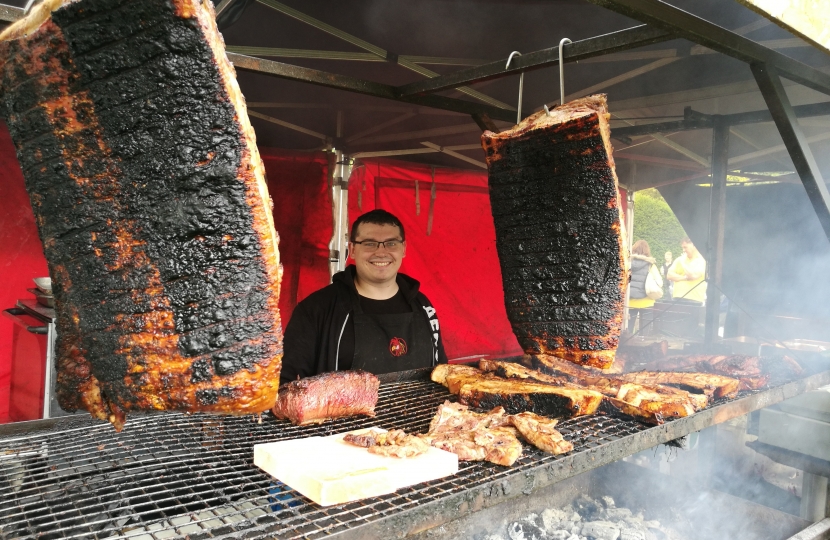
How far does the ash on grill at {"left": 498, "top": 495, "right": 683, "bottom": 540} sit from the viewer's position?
3947 mm

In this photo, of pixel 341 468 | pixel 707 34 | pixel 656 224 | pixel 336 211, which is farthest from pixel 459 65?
pixel 656 224

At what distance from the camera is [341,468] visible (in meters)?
2.06

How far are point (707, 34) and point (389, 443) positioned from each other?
243 centimetres

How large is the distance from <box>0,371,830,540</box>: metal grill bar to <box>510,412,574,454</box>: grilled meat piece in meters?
0.04

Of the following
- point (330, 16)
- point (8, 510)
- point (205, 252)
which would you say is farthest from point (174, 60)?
point (330, 16)

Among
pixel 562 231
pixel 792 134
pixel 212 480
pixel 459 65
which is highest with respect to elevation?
pixel 459 65

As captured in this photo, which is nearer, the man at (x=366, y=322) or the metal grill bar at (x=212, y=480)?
the metal grill bar at (x=212, y=480)

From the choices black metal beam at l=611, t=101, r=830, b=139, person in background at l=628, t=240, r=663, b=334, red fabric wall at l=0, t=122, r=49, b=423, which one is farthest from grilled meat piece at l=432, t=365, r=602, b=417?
person in background at l=628, t=240, r=663, b=334

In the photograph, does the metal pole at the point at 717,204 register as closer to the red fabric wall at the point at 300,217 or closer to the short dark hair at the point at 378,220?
the short dark hair at the point at 378,220

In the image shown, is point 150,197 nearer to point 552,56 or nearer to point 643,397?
point 552,56

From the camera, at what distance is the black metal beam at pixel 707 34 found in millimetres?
2260

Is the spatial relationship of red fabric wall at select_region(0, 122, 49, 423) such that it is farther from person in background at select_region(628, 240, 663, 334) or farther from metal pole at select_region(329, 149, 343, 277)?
person in background at select_region(628, 240, 663, 334)

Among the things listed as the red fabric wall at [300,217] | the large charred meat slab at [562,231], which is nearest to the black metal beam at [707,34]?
the large charred meat slab at [562,231]

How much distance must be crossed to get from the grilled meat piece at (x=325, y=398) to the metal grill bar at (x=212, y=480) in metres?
0.06
